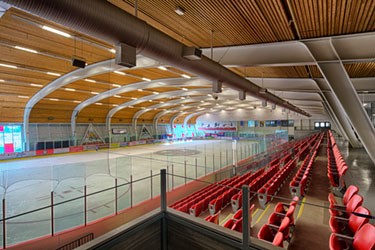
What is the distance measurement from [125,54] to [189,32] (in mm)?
3162

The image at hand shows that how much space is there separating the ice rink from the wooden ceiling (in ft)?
12.9

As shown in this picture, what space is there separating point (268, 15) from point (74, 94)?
20.0 meters

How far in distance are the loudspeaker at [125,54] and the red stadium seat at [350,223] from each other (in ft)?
16.8

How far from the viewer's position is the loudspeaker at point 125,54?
14.2 ft

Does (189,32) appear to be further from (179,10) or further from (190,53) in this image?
(179,10)

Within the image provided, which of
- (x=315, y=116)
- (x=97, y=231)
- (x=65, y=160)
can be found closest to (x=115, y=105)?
(x=65, y=160)

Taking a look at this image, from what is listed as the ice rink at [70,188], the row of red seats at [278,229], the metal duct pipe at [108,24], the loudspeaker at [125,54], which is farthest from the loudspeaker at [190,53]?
the row of red seats at [278,229]

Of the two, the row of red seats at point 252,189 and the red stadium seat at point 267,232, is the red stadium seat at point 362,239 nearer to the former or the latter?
the red stadium seat at point 267,232

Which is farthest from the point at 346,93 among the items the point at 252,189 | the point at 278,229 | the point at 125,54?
the point at 125,54

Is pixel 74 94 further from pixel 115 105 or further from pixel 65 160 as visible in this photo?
pixel 115 105

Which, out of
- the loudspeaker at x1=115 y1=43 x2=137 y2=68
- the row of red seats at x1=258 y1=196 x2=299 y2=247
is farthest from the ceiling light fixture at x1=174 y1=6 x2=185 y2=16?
the row of red seats at x1=258 y1=196 x2=299 y2=247

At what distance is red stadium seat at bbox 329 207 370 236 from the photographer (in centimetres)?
329

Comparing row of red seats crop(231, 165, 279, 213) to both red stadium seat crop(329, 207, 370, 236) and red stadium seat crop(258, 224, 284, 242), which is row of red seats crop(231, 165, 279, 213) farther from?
red stadium seat crop(329, 207, 370, 236)

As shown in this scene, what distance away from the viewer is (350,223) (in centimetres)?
378
